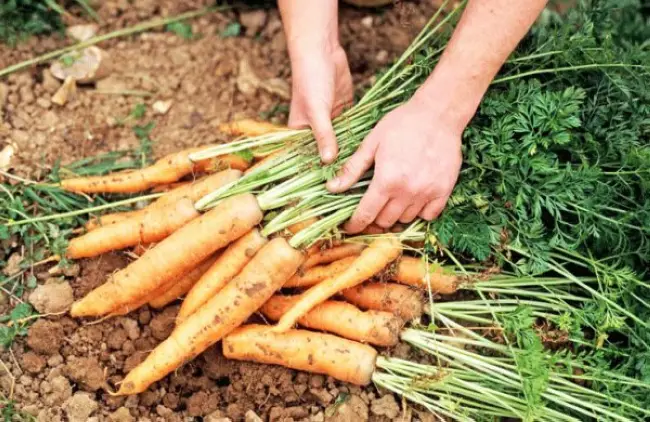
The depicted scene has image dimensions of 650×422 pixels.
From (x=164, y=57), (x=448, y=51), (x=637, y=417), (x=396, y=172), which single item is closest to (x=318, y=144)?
(x=396, y=172)

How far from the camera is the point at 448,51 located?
2113 millimetres

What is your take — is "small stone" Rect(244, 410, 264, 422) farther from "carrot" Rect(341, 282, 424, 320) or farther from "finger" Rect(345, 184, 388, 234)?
"finger" Rect(345, 184, 388, 234)

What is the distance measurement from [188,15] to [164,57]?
0.74ft

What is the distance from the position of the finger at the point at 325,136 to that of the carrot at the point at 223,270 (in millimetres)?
332

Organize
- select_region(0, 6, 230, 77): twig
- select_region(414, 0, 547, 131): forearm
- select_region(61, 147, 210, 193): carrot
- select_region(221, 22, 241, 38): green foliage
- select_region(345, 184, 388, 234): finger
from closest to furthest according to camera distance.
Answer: select_region(414, 0, 547, 131): forearm → select_region(345, 184, 388, 234): finger → select_region(61, 147, 210, 193): carrot → select_region(0, 6, 230, 77): twig → select_region(221, 22, 241, 38): green foliage

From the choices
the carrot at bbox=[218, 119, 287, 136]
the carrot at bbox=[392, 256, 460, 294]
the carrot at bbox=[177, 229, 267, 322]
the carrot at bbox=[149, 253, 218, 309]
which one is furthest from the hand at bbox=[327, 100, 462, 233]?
the carrot at bbox=[149, 253, 218, 309]

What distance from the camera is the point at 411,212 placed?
221 cm

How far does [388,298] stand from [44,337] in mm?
1108

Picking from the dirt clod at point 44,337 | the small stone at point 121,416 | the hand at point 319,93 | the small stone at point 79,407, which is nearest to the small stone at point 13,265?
the dirt clod at point 44,337

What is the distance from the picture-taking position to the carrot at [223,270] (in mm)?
2230

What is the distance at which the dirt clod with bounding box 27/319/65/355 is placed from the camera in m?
2.20

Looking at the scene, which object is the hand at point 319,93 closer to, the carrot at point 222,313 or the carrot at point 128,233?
the carrot at point 222,313

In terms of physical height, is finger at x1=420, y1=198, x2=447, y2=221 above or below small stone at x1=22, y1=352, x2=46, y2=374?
above

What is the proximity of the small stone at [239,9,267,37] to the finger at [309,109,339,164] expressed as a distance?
0.95 meters
